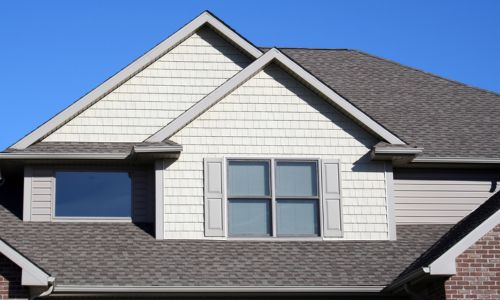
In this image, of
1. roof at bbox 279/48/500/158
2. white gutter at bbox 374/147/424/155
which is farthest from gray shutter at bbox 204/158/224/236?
roof at bbox 279/48/500/158

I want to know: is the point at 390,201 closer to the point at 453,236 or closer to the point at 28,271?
the point at 453,236

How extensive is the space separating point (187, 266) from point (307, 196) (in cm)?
293

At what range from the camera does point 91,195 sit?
58.9 feet

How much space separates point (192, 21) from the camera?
1947cm

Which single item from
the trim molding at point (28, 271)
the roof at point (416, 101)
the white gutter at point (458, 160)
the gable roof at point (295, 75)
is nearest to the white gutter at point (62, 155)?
the gable roof at point (295, 75)

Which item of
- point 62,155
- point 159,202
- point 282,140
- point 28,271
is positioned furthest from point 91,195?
point 282,140

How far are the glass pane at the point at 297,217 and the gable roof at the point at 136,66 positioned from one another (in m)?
3.45

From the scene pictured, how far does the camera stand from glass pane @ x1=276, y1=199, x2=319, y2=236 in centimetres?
1759

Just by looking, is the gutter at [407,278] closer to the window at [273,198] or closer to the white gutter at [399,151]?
the window at [273,198]

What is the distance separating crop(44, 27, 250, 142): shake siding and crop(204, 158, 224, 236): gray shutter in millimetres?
1767

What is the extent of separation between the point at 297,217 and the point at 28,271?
17.6ft

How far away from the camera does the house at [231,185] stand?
1619 cm

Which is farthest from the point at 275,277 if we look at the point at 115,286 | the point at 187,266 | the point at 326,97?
the point at 326,97

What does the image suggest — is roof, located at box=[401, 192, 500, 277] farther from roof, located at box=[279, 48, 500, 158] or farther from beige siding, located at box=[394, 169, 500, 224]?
roof, located at box=[279, 48, 500, 158]
